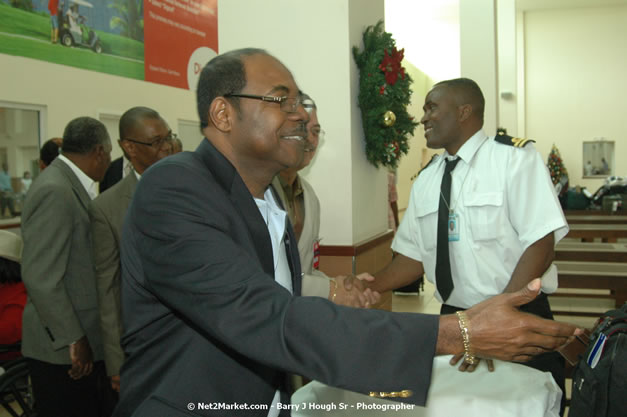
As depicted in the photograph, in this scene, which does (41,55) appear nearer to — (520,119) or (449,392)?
(449,392)

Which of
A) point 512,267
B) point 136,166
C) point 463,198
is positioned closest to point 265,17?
point 136,166

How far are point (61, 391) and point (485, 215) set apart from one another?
211 centimetres

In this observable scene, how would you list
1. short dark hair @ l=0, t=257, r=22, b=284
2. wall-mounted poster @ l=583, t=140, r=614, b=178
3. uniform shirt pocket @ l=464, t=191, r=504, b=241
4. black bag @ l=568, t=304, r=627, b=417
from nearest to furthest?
black bag @ l=568, t=304, r=627, b=417
uniform shirt pocket @ l=464, t=191, r=504, b=241
short dark hair @ l=0, t=257, r=22, b=284
wall-mounted poster @ l=583, t=140, r=614, b=178

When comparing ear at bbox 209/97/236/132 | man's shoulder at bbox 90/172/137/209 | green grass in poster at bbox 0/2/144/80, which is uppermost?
green grass in poster at bbox 0/2/144/80

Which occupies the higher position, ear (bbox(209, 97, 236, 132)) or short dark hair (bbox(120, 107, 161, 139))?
short dark hair (bbox(120, 107, 161, 139))

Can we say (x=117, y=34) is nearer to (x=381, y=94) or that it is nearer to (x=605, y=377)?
(x=381, y=94)

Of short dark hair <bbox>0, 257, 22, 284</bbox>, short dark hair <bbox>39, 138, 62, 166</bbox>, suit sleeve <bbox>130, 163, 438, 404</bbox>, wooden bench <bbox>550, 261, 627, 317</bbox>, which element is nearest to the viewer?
suit sleeve <bbox>130, 163, 438, 404</bbox>

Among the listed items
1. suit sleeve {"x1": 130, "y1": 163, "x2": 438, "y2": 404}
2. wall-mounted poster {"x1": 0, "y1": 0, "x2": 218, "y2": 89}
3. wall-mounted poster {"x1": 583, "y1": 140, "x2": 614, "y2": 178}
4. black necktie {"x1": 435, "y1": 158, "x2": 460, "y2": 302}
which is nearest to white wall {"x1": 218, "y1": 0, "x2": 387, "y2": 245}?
wall-mounted poster {"x1": 0, "y1": 0, "x2": 218, "y2": 89}

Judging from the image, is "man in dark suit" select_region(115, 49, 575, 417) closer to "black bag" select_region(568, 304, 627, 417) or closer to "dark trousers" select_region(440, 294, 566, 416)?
"black bag" select_region(568, 304, 627, 417)

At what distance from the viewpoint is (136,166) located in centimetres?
286

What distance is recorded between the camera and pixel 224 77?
55.9 inches

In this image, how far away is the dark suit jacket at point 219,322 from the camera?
3.37 ft

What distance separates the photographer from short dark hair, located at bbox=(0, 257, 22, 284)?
9.80 ft

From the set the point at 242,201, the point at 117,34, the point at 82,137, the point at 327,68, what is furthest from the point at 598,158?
the point at 242,201
